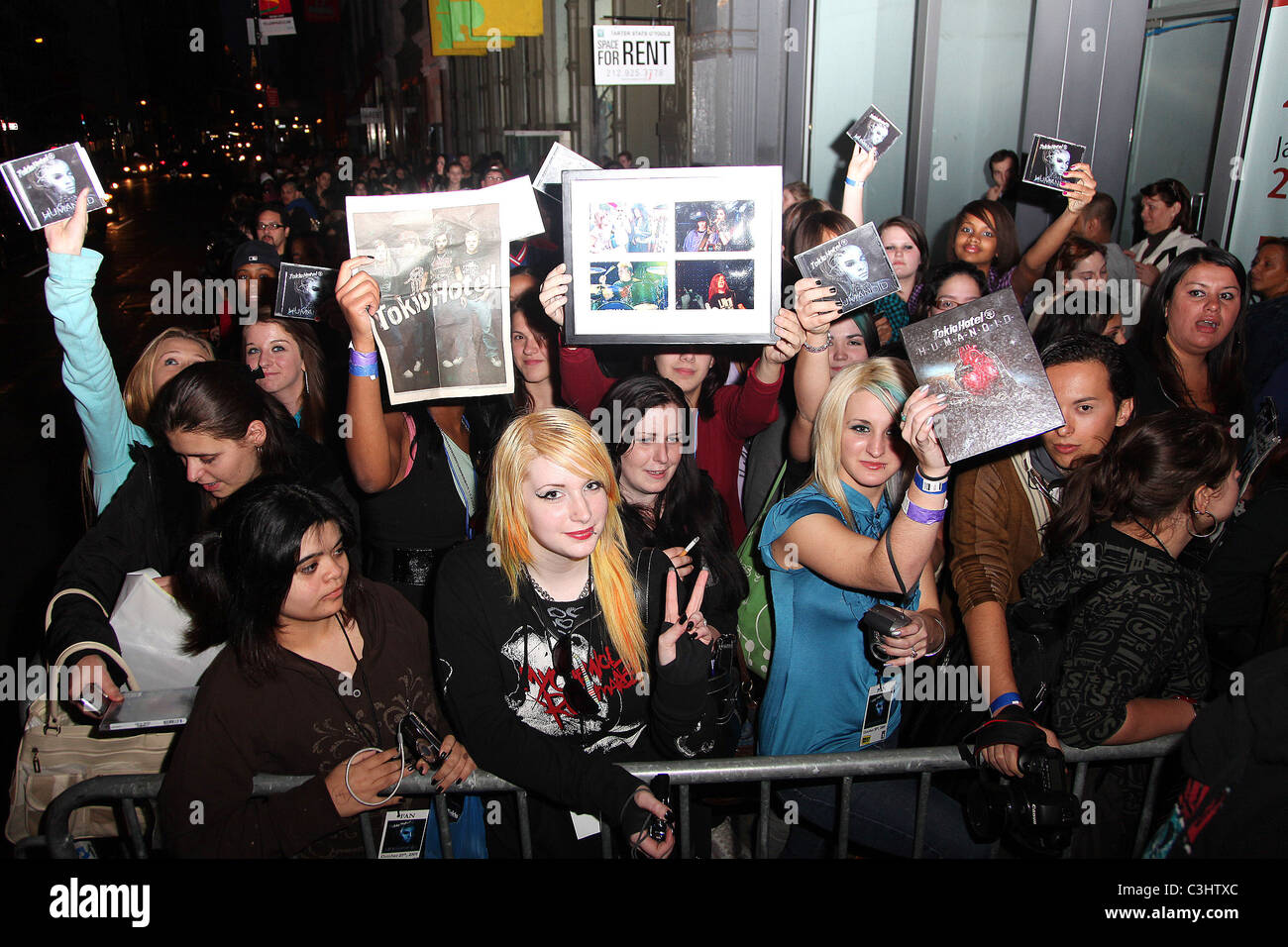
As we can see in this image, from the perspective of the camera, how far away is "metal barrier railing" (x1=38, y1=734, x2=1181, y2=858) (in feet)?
7.71

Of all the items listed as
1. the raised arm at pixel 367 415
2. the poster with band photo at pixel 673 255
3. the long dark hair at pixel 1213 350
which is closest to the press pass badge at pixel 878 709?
the poster with band photo at pixel 673 255

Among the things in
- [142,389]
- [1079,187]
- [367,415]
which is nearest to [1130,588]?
[367,415]

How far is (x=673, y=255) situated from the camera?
2.97m

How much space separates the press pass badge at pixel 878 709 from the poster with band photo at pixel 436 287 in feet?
Answer: 5.63

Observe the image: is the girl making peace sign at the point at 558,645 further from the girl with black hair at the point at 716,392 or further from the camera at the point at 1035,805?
the girl with black hair at the point at 716,392

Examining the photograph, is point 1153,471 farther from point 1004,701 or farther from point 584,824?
point 584,824

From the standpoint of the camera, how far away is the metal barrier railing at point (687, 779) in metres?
2.35

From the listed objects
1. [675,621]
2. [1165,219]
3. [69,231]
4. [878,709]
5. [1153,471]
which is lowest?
[878,709]

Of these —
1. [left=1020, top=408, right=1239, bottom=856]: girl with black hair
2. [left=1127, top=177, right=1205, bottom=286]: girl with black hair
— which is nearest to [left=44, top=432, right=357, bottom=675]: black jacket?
[left=1020, top=408, right=1239, bottom=856]: girl with black hair

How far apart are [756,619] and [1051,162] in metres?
3.37

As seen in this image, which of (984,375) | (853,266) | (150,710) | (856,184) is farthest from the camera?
(856,184)

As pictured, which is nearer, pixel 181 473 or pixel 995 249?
pixel 181 473

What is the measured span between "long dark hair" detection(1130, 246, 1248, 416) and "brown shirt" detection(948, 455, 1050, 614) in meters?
1.55
